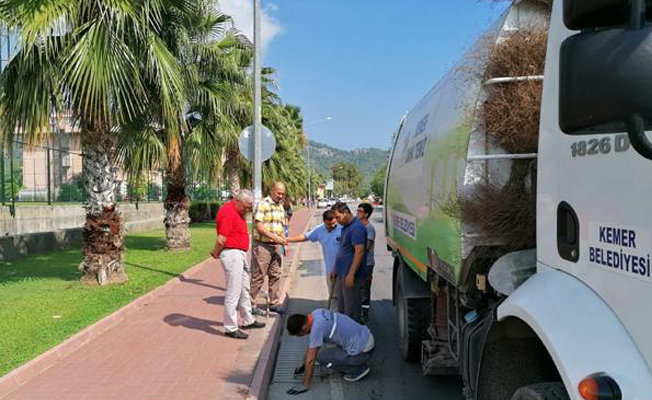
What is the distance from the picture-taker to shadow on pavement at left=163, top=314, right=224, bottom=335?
7426 millimetres

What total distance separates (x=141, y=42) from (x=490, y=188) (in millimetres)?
8091

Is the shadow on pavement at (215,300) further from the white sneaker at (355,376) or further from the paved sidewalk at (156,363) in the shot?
the white sneaker at (355,376)

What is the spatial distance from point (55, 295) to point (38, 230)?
27.4 ft

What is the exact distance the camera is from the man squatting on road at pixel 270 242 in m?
7.84

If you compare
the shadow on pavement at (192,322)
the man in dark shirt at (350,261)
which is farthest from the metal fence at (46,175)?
the man in dark shirt at (350,261)

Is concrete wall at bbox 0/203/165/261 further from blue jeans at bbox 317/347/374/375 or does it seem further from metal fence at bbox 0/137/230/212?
blue jeans at bbox 317/347/374/375

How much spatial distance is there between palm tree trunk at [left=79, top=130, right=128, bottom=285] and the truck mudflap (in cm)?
905

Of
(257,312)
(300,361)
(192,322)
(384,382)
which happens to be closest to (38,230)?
(192,322)

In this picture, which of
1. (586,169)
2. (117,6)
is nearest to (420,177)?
(586,169)

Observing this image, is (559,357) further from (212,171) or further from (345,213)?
(212,171)

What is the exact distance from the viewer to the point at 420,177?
4906 mm

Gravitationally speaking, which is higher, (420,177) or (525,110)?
Result: (525,110)

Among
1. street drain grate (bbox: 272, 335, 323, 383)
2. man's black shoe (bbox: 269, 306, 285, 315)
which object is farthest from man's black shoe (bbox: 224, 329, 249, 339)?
man's black shoe (bbox: 269, 306, 285, 315)

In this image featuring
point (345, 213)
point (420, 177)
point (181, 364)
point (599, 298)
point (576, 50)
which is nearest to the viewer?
point (576, 50)
